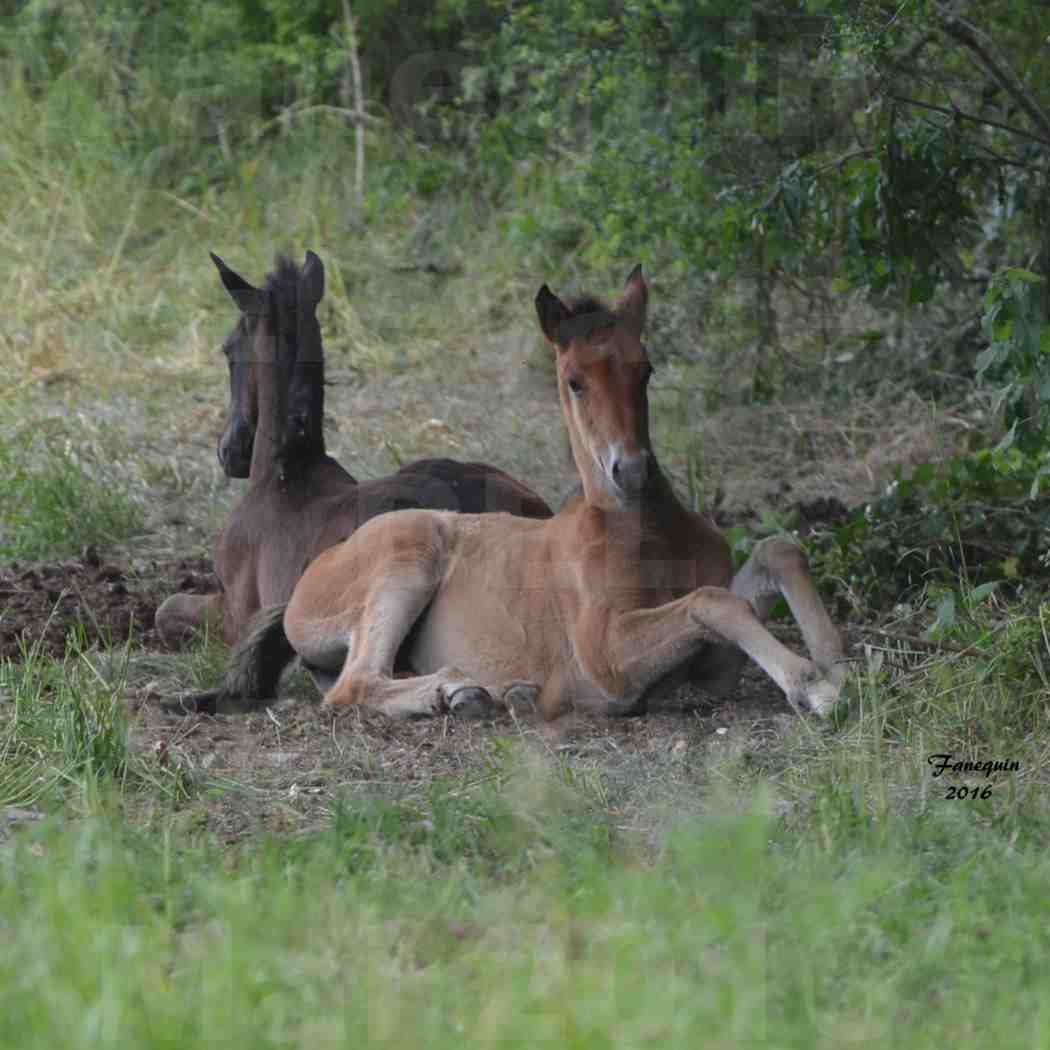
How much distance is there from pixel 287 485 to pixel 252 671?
1183 millimetres

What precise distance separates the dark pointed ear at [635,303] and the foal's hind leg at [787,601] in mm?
900

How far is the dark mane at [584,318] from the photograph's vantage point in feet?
21.3

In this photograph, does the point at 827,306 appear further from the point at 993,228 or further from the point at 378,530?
the point at 378,530

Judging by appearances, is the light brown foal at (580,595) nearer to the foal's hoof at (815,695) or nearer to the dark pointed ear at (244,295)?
the foal's hoof at (815,695)

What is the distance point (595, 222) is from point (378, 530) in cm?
439

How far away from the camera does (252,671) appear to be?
6.99 meters

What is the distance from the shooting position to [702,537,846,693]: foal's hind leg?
20.0ft

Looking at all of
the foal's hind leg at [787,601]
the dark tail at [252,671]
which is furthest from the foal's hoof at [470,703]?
the dark tail at [252,671]

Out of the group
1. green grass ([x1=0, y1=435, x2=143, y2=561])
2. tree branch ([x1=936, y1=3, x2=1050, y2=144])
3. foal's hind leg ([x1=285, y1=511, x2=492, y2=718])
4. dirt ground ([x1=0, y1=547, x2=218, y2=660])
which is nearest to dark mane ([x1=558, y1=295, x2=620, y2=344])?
foal's hind leg ([x1=285, y1=511, x2=492, y2=718])

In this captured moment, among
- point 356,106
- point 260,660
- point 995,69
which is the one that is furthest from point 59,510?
point 356,106

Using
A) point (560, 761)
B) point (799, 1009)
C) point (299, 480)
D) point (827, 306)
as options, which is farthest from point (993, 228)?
point (799, 1009)

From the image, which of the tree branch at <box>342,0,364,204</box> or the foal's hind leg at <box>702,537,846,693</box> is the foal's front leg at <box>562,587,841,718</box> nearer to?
the foal's hind leg at <box>702,537,846,693</box>

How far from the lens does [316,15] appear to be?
52.7ft

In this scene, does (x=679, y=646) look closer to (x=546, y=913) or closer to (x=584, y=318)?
(x=584, y=318)
